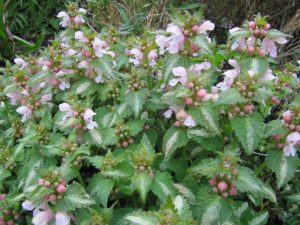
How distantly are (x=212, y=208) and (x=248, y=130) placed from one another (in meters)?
0.27

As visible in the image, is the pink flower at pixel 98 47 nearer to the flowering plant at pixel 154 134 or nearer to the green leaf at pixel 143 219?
the flowering plant at pixel 154 134

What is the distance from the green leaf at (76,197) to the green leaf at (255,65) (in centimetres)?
67

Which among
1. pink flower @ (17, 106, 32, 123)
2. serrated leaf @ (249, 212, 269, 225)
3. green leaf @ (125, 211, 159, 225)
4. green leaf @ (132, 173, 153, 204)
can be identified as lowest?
serrated leaf @ (249, 212, 269, 225)

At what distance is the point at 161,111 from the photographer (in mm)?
1977

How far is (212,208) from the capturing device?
140 cm

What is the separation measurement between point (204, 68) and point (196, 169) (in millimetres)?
454

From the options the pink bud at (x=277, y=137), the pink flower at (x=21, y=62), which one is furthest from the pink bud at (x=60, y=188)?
the pink flower at (x=21, y=62)

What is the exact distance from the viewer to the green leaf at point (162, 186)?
56.7 inches

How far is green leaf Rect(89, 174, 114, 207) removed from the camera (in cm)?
147

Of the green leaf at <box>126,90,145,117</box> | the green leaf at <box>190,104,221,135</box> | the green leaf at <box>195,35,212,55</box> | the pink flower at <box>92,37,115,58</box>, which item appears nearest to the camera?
the green leaf at <box>190,104,221,135</box>

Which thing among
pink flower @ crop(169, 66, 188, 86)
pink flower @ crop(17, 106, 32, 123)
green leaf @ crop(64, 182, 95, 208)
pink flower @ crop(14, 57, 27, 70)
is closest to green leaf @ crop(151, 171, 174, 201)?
green leaf @ crop(64, 182, 95, 208)

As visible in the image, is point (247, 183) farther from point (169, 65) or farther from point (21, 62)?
point (21, 62)

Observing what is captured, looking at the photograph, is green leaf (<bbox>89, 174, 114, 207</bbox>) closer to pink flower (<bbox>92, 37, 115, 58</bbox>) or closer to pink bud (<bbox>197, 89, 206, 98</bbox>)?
pink bud (<bbox>197, 89, 206, 98</bbox>)

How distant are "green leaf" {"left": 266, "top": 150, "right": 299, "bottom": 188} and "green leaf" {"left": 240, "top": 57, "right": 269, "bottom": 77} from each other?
28 centimetres
